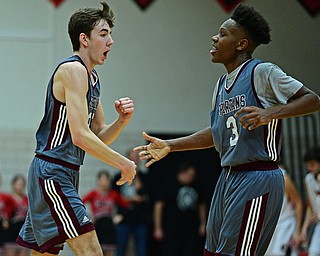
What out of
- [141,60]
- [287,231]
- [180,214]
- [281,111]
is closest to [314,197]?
[287,231]

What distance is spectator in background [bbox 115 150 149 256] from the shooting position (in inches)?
473

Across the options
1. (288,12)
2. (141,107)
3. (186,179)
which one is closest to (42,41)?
(141,107)

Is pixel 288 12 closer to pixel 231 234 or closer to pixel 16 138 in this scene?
pixel 16 138

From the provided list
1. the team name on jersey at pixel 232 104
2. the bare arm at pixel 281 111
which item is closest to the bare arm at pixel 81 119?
the team name on jersey at pixel 232 104

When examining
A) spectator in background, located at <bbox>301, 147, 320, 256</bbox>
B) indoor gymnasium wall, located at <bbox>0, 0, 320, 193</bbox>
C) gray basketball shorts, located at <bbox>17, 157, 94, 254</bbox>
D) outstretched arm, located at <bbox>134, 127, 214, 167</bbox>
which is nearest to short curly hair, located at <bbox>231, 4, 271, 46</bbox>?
outstretched arm, located at <bbox>134, 127, 214, 167</bbox>

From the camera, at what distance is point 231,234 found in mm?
4672

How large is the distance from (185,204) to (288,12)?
4275 mm

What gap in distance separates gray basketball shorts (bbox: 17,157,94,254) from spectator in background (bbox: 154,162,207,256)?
7022 millimetres

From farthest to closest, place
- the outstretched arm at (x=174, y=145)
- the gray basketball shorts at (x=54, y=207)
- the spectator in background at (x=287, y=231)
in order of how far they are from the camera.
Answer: the spectator in background at (x=287, y=231) → the outstretched arm at (x=174, y=145) → the gray basketball shorts at (x=54, y=207)

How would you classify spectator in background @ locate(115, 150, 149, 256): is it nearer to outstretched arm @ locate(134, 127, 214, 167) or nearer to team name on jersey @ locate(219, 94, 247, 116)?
outstretched arm @ locate(134, 127, 214, 167)

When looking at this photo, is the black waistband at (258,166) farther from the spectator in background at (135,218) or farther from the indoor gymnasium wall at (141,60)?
the indoor gymnasium wall at (141,60)

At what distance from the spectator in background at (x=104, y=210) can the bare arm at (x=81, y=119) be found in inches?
264

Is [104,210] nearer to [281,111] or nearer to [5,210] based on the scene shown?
[5,210]

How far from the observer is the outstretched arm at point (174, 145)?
538 centimetres
